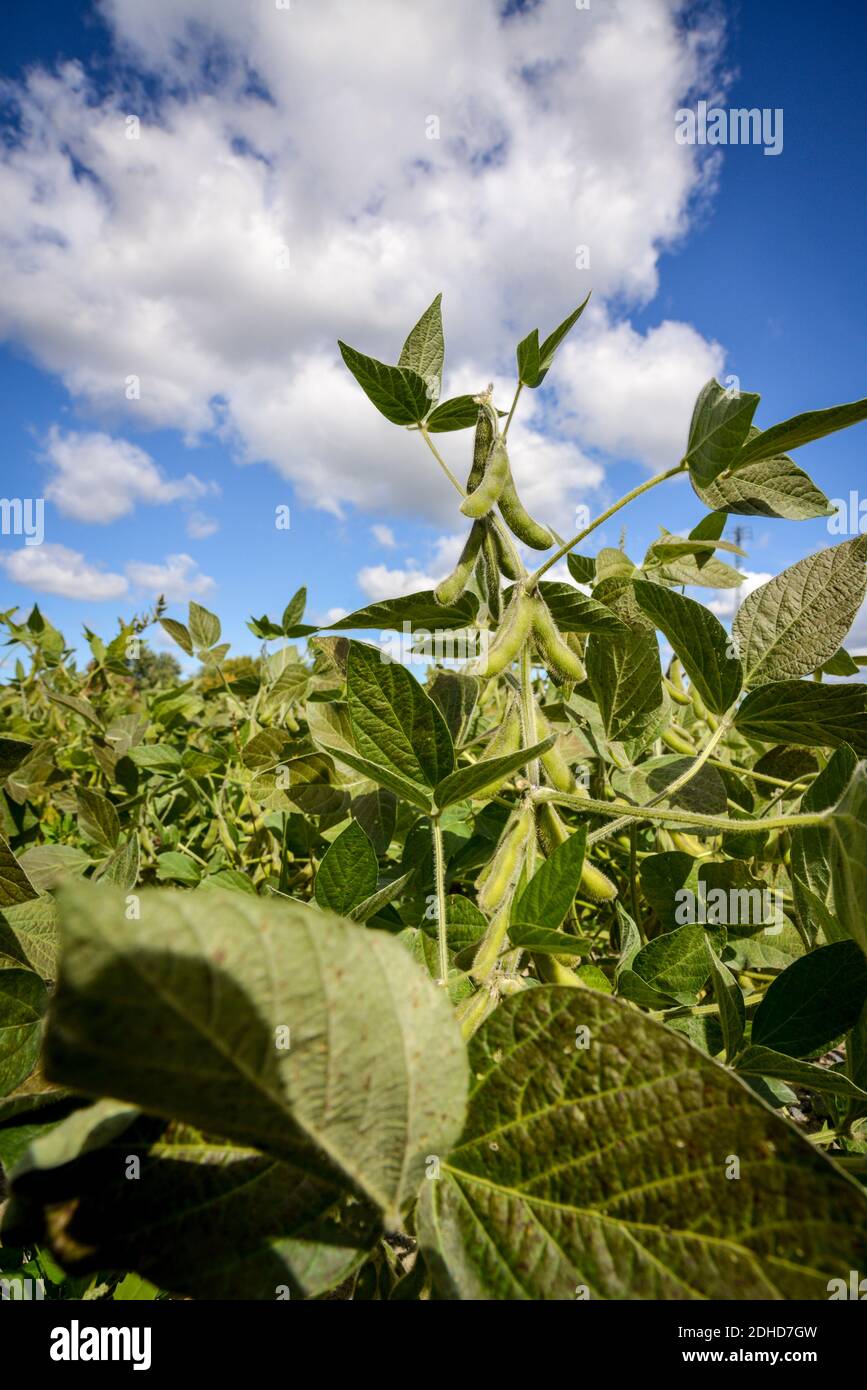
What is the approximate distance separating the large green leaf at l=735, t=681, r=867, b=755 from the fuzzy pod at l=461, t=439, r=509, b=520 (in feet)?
0.90

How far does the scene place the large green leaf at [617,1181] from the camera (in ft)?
0.76

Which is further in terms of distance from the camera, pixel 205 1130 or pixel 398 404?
pixel 398 404

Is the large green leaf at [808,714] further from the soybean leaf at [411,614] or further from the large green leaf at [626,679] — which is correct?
the soybean leaf at [411,614]

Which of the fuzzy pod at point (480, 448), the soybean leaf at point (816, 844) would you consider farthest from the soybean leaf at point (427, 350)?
the soybean leaf at point (816, 844)

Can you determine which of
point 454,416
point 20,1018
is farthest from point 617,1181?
point 454,416

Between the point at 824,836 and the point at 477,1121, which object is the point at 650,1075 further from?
the point at 824,836

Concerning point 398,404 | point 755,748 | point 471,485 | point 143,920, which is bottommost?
point 143,920

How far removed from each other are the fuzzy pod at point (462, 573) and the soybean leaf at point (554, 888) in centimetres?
24

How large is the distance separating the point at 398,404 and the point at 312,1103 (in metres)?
0.67

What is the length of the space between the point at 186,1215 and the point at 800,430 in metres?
0.62

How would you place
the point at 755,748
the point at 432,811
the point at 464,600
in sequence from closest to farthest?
the point at 432,811
the point at 464,600
the point at 755,748

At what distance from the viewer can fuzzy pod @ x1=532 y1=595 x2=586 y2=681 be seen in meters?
0.58

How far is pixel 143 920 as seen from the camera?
0.18 m

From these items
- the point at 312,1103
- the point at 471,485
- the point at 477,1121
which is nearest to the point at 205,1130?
the point at 312,1103
